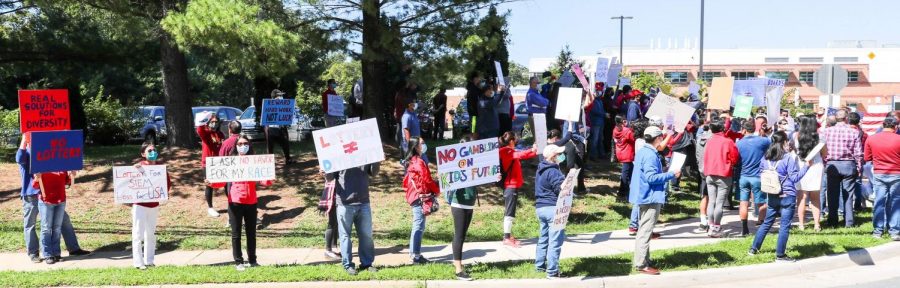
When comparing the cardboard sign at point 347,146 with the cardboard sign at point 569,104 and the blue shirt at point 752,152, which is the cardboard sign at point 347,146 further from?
the blue shirt at point 752,152

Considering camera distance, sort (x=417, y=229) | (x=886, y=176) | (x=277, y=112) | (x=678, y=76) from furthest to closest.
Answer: (x=678, y=76) < (x=277, y=112) < (x=886, y=176) < (x=417, y=229)

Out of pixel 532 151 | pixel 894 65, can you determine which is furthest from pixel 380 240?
pixel 894 65

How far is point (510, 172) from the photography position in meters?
10.0

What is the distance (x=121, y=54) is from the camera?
16.9 metres

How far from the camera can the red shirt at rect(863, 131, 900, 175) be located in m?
10.4

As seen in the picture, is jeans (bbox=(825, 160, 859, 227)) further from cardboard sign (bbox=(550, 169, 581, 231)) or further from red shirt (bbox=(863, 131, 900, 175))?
cardboard sign (bbox=(550, 169, 581, 231))

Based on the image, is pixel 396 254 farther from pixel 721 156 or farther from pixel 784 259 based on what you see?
pixel 784 259

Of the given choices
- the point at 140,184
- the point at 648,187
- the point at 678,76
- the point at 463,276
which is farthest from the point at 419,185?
the point at 678,76

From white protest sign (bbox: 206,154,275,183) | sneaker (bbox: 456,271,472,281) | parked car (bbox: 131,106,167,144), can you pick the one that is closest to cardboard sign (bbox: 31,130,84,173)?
white protest sign (bbox: 206,154,275,183)

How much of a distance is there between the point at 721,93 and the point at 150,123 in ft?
62.5

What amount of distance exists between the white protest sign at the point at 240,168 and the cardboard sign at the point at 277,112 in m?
4.81

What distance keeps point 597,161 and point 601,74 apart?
2.03 metres

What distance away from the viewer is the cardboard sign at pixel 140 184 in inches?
360

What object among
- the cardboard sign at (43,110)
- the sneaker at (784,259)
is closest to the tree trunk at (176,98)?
the cardboard sign at (43,110)
